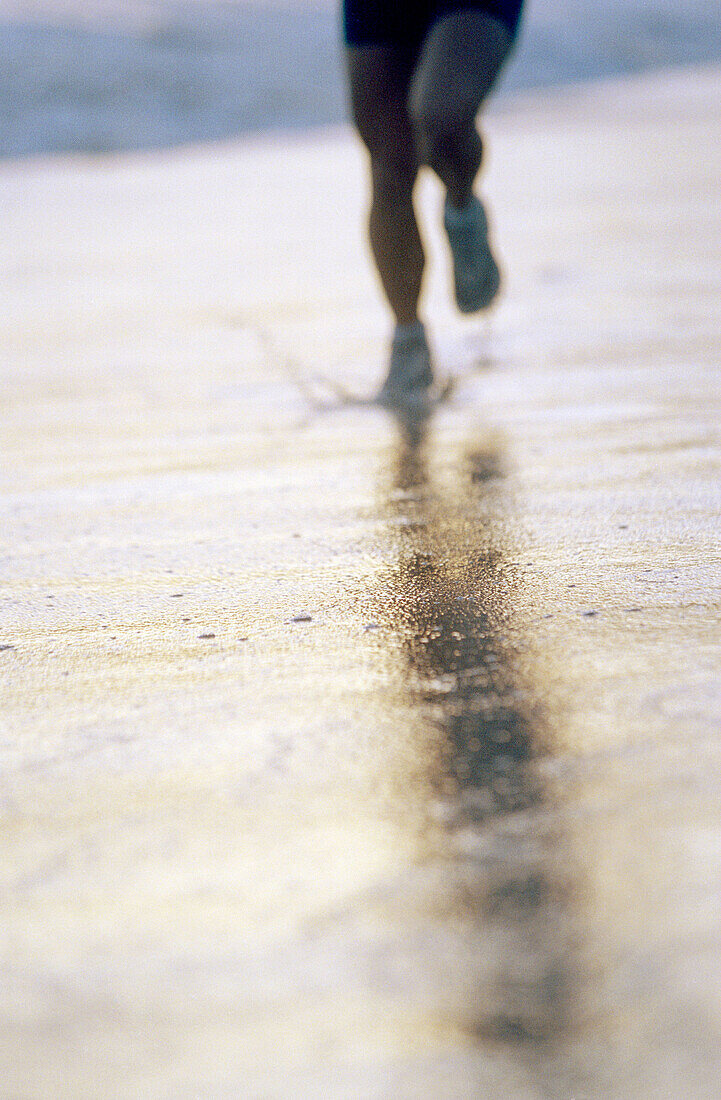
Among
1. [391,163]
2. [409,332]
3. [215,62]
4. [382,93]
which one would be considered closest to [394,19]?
[382,93]

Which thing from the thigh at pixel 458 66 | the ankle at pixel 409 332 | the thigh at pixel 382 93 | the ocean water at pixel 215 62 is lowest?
the ocean water at pixel 215 62

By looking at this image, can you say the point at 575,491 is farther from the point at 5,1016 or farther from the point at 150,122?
the point at 150,122

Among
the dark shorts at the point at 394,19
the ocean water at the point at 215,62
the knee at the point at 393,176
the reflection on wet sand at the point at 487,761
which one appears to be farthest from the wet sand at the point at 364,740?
the ocean water at the point at 215,62

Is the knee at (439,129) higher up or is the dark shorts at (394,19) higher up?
the dark shorts at (394,19)

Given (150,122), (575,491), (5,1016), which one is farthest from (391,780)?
(150,122)

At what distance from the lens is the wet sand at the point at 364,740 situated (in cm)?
42

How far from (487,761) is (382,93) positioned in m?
1.39

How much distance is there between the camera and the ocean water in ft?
47.5

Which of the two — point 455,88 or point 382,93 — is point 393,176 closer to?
point 382,93

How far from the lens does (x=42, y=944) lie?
0.48 meters

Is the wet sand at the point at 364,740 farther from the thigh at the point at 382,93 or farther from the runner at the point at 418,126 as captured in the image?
the thigh at the point at 382,93

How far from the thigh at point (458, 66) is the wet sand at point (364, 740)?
402 millimetres

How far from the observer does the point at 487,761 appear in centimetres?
59

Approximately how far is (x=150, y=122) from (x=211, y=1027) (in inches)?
630
